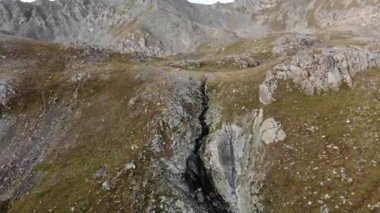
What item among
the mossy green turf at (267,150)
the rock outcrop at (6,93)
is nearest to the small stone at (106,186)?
the mossy green turf at (267,150)

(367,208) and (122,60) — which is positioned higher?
(367,208)

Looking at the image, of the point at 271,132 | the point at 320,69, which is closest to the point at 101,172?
the point at 271,132

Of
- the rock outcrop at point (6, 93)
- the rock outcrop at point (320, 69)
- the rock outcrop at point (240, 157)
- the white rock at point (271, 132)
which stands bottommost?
the rock outcrop at point (6, 93)

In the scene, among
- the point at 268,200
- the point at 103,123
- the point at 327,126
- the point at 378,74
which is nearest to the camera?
the point at 268,200

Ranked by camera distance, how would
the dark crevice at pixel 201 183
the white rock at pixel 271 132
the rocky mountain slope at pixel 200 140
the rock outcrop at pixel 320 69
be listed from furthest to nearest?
the rock outcrop at pixel 320 69 < the white rock at pixel 271 132 < the dark crevice at pixel 201 183 < the rocky mountain slope at pixel 200 140

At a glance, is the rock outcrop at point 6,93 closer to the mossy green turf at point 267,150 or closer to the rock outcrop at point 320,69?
the mossy green turf at point 267,150

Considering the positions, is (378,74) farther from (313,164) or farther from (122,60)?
(122,60)

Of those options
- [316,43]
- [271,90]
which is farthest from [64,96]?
[316,43]
